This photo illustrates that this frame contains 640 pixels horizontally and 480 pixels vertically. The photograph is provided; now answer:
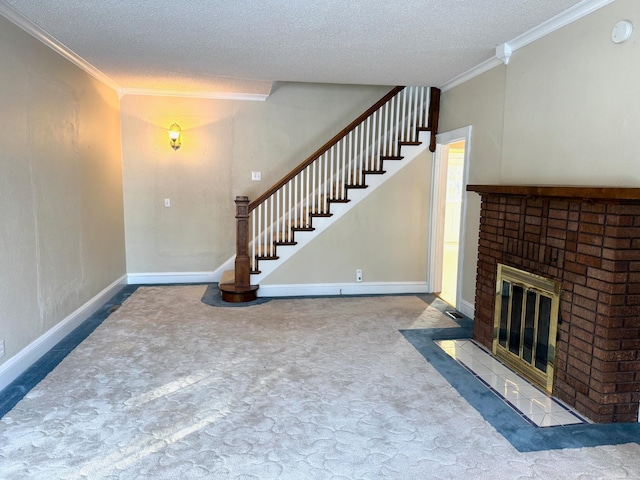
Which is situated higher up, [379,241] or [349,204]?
[349,204]

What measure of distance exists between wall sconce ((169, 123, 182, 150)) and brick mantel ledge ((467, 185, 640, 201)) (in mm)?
4106

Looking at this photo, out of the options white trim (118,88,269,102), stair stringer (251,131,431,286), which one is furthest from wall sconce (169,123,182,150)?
stair stringer (251,131,431,286)

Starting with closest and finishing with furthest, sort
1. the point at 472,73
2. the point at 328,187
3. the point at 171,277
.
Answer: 1. the point at 472,73
2. the point at 328,187
3. the point at 171,277

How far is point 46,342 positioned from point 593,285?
13.7ft

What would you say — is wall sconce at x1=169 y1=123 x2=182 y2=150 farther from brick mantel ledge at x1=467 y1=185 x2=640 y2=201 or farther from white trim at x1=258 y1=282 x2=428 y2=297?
brick mantel ledge at x1=467 y1=185 x2=640 y2=201

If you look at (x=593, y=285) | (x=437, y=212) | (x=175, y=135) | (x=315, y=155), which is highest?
(x=175, y=135)

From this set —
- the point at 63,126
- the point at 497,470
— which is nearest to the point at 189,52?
the point at 63,126

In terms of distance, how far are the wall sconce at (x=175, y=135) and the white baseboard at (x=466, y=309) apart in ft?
13.9

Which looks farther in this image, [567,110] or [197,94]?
[197,94]

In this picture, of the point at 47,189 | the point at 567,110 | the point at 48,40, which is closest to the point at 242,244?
the point at 47,189

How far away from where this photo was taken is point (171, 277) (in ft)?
19.7

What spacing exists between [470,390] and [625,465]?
0.96 m

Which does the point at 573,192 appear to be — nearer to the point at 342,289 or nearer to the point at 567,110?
the point at 567,110

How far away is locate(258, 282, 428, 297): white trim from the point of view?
5414 mm
